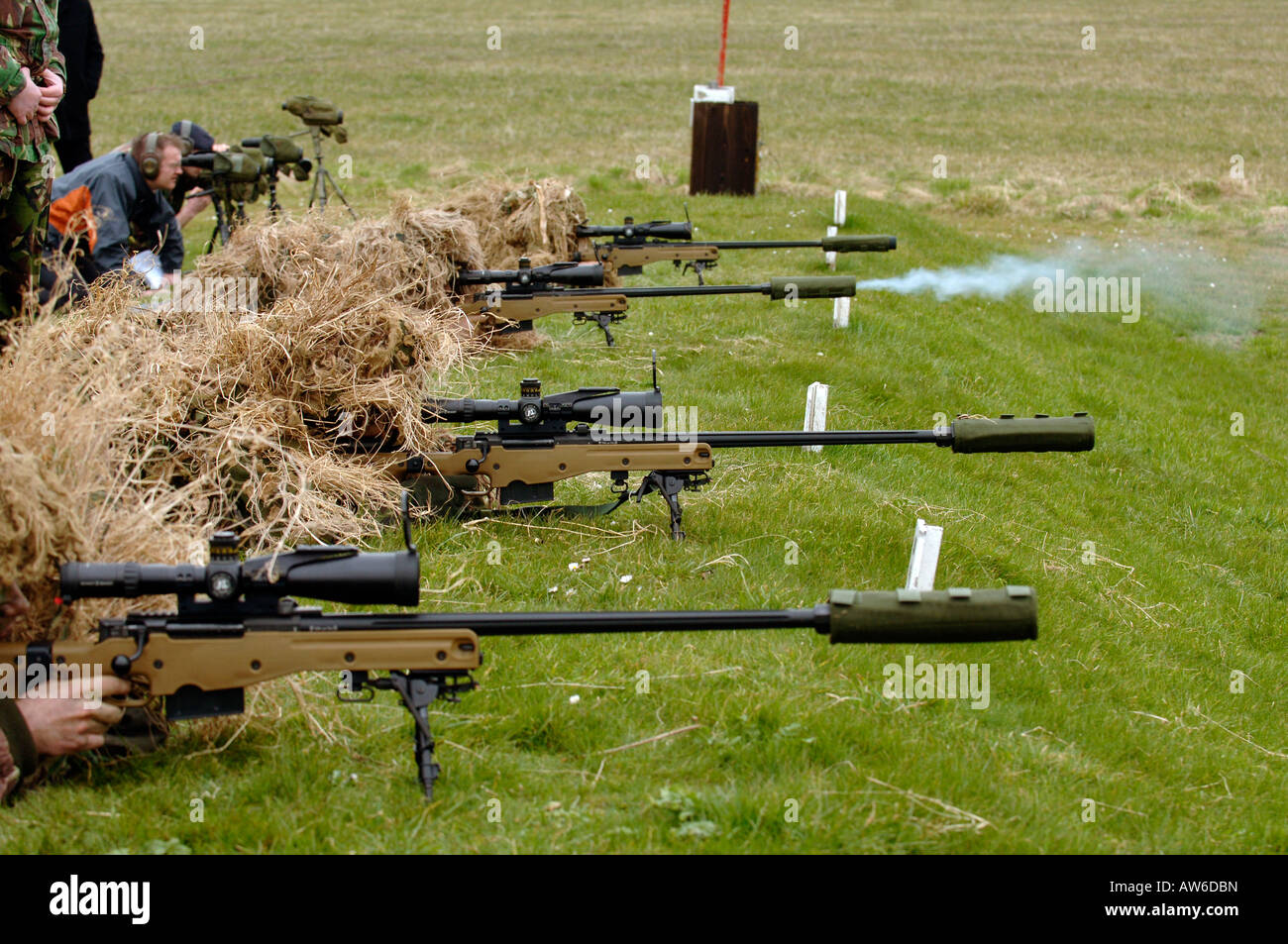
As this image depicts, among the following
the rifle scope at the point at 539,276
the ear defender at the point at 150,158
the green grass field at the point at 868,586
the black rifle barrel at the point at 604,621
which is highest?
the ear defender at the point at 150,158

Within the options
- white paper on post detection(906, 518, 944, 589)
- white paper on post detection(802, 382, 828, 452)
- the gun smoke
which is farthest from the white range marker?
white paper on post detection(906, 518, 944, 589)

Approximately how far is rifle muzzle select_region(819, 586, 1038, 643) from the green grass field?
0.71m

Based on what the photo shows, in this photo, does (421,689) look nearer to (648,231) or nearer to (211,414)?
(211,414)

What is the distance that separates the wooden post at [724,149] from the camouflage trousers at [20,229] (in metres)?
12.1

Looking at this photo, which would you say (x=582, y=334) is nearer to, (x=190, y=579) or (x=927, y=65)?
(x=190, y=579)

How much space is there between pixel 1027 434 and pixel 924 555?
0.76m

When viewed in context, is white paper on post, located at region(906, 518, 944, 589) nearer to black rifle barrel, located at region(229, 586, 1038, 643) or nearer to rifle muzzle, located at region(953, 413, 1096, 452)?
rifle muzzle, located at region(953, 413, 1096, 452)

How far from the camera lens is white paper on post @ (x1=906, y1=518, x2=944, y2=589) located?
542 centimetres

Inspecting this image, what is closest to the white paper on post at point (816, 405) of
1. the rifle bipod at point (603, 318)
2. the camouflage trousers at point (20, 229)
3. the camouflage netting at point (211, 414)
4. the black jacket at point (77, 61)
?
the camouflage netting at point (211, 414)

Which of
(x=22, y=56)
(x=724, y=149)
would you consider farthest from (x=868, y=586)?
(x=724, y=149)

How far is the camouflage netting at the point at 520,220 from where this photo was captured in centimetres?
1188

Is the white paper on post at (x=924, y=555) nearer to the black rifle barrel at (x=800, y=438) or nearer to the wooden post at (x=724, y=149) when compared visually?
the black rifle barrel at (x=800, y=438)

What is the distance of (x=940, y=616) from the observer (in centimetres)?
390
